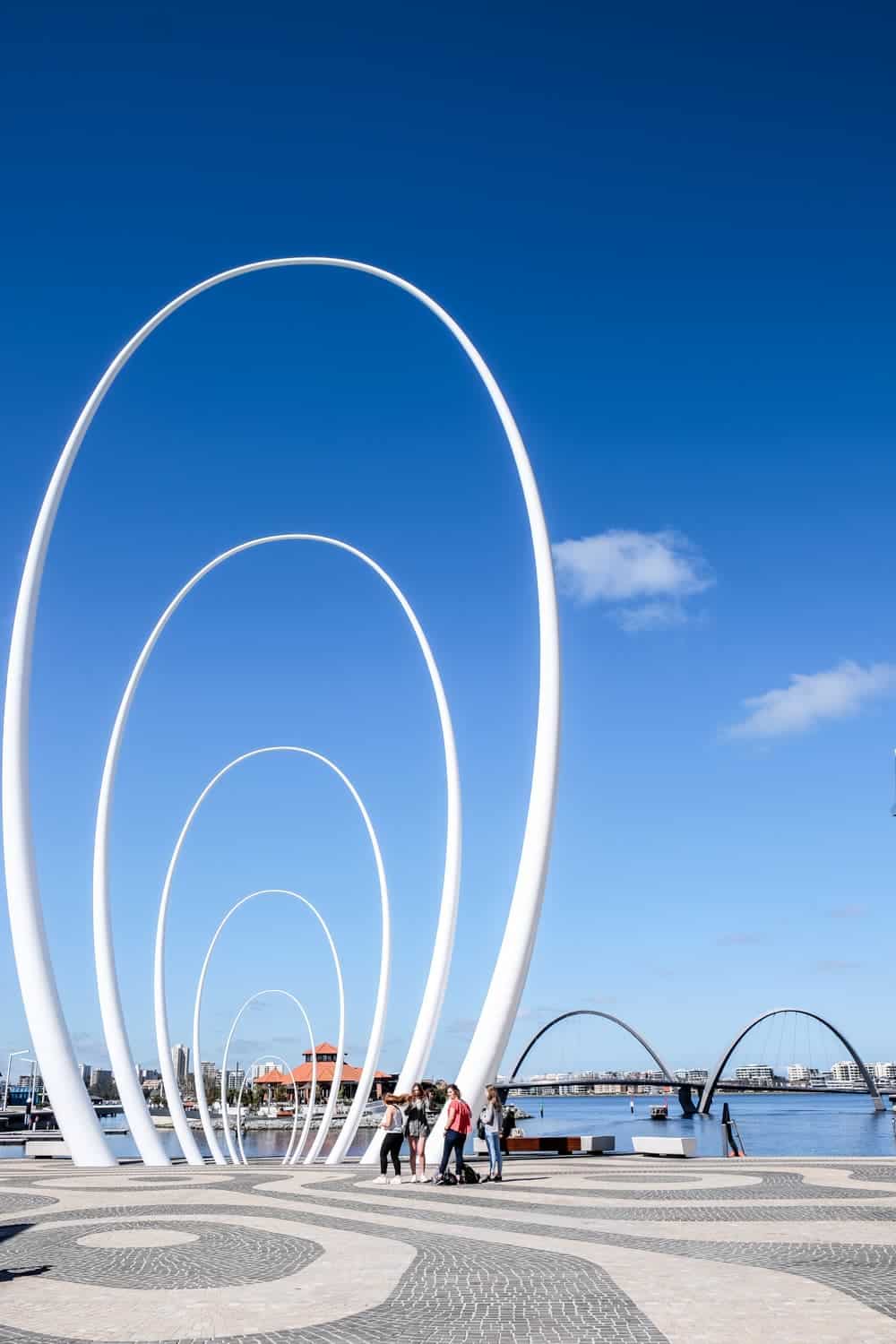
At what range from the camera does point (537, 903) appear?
21656mm

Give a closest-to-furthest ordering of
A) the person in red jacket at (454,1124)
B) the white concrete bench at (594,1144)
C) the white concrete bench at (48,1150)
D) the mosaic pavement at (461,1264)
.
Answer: the mosaic pavement at (461,1264)
the person in red jacket at (454,1124)
the white concrete bench at (594,1144)
the white concrete bench at (48,1150)

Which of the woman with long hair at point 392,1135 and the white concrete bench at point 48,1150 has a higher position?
the woman with long hair at point 392,1135

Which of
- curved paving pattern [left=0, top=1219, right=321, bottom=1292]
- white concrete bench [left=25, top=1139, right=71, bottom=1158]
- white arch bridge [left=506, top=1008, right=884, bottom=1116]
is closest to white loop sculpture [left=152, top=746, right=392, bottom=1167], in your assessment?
white concrete bench [left=25, top=1139, right=71, bottom=1158]

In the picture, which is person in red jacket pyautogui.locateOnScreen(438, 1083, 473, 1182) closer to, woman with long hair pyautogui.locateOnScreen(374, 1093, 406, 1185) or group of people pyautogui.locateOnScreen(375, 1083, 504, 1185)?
group of people pyautogui.locateOnScreen(375, 1083, 504, 1185)

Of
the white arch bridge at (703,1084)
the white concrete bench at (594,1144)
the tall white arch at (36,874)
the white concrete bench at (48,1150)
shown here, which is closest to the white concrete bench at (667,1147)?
the white concrete bench at (594,1144)

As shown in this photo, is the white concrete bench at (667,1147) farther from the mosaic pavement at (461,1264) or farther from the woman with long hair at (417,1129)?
the mosaic pavement at (461,1264)

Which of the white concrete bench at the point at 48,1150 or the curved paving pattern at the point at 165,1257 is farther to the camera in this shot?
the white concrete bench at the point at 48,1150

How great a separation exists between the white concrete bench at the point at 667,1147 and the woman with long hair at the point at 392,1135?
7489 millimetres

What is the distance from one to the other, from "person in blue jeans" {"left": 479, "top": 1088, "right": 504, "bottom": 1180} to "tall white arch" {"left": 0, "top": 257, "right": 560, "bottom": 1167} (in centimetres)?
158

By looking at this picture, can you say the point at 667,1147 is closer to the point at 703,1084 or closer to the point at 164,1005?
the point at 164,1005

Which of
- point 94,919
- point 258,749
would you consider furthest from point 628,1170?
point 258,749

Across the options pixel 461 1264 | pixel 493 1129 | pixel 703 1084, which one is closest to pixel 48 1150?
pixel 493 1129

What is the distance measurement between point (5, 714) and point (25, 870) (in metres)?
3.39

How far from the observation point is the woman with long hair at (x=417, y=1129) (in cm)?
1780
